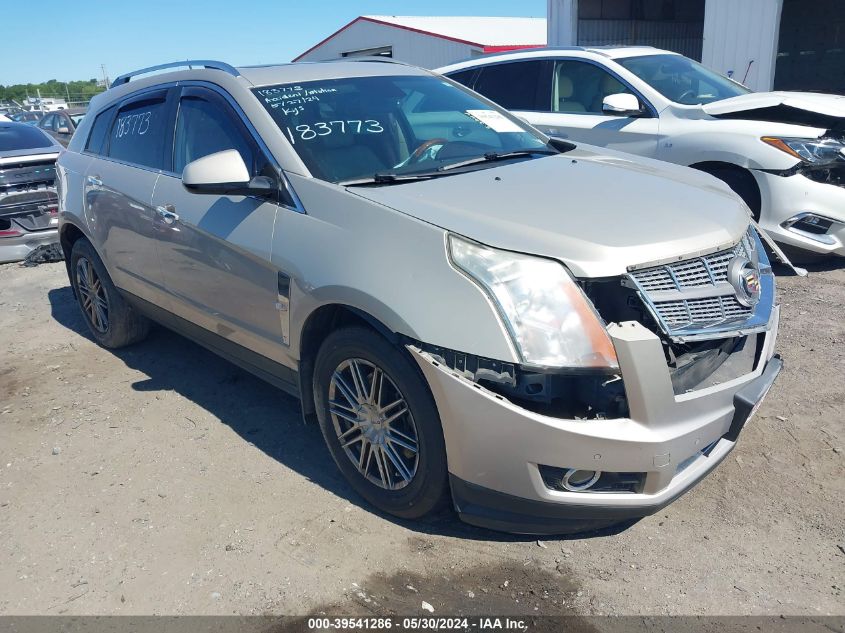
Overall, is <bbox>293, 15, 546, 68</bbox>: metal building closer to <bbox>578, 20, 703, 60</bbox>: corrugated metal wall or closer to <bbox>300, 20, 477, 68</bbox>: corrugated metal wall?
<bbox>300, 20, 477, 68</bbox>: corrugated metal wall

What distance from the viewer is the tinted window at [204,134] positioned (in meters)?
3.67

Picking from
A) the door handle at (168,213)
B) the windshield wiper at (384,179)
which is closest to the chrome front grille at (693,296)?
the windshield wiper at (384,179)

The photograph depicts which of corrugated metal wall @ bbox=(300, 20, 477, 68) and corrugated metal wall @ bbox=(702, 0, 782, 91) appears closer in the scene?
corrugated metal wall @ bbox=(702, 0, 782, 91)

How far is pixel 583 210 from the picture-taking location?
2.87 meters

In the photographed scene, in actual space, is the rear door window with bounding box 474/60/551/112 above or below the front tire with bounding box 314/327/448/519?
above

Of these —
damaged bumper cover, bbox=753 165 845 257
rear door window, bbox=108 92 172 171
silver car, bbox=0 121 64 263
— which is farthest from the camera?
silver car, bbox=0 121 64 263

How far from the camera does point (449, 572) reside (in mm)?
2834

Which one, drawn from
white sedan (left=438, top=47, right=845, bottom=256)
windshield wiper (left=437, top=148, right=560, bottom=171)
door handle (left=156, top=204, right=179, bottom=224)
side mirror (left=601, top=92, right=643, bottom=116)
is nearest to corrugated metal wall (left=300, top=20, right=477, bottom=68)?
white sedan (left=438, top=47, right=845, bottom=256)

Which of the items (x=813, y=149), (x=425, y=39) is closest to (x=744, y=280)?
(x=813, y=149)

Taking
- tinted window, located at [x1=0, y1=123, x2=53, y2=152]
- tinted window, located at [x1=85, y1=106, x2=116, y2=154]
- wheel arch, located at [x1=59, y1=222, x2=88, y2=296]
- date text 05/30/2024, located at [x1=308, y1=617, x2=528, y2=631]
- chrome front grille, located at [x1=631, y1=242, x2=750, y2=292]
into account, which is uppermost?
tinted window, located at [x1=85, y1=106, x2=116, y2=154]

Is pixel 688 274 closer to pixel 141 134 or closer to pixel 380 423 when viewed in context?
pixel 380 423

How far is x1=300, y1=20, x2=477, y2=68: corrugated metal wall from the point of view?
26.4m

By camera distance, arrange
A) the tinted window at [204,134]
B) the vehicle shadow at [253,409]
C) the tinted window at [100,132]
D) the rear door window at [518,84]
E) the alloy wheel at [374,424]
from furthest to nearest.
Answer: the rear door window at [518,84] → the tinted window at [100,132] → the tinted window at [204,134] → the vehicle shadow at [253,409] → the alloy wheel at [374,424]

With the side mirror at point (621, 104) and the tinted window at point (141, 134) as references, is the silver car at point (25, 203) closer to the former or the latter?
the tinted window at point (141, 134)
